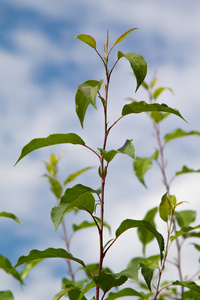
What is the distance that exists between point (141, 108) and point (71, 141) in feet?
1.05

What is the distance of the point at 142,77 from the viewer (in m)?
1.61

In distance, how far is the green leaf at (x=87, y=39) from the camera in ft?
5.97

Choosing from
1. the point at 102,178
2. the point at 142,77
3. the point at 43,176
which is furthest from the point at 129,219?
the point at 43,176

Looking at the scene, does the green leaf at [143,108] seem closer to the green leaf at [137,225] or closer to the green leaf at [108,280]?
the green leaf at [137,225]

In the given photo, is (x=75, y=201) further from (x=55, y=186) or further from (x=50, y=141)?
(x=55, y=186)

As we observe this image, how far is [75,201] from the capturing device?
1.65 m

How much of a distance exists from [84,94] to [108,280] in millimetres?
693

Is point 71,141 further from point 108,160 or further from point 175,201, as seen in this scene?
point 175,201

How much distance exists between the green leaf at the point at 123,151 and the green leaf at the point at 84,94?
0.20 m

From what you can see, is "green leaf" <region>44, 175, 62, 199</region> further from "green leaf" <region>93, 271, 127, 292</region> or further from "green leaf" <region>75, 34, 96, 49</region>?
"green leaf" <region>93, 271, 127, 292</region>

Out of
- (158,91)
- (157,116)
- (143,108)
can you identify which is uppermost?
(158,91)

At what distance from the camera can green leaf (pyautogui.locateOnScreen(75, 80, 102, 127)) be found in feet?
5.20

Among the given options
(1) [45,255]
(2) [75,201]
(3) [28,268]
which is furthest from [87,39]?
(3) [28,268]

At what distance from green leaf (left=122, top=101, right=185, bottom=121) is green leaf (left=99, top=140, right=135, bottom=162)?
0.15 meters
